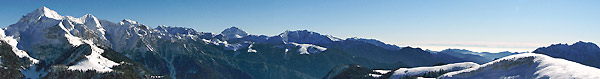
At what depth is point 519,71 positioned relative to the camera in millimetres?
193500

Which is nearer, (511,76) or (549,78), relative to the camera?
(549,78)

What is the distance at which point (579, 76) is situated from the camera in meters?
152

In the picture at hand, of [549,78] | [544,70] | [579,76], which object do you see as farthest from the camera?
[544,70]

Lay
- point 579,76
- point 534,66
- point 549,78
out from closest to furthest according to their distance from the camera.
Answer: point 579,76 → point 549,78 → point 534,66

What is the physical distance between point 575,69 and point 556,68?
665cm

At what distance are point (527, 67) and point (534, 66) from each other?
4722mm

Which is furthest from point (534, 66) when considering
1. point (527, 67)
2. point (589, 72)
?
point (589, 72)

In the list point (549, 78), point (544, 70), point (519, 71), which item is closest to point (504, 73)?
point (519, 71)

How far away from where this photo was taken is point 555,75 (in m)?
161

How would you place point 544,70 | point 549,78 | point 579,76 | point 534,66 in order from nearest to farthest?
point 579,76
point 549,78
point 544,70
point 534,66

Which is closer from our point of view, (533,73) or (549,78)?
(549,78)

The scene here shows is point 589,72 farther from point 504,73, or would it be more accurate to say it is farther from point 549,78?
point 504,73

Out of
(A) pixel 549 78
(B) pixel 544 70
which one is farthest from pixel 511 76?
(A) pixel 549 78

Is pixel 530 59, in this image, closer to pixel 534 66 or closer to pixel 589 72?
pixel 534 66
